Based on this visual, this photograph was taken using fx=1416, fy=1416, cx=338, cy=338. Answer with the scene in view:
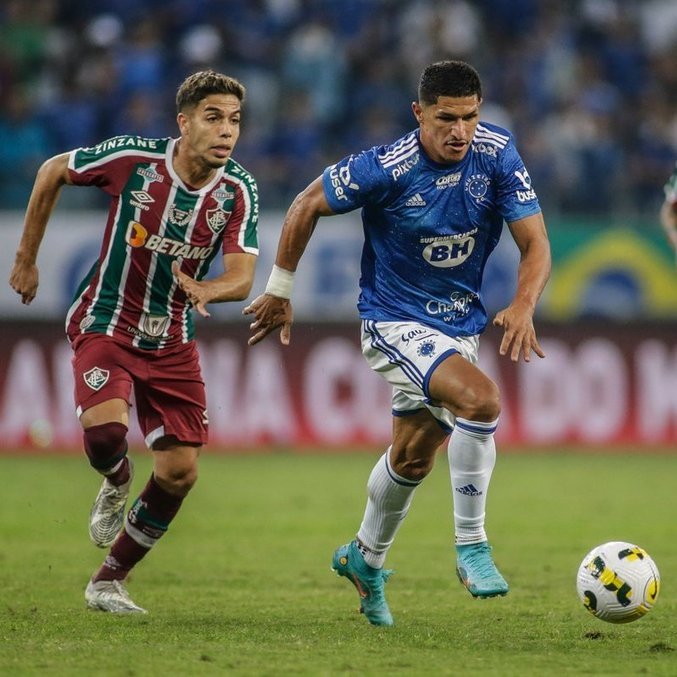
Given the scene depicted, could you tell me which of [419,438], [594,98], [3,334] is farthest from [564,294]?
[419,438]

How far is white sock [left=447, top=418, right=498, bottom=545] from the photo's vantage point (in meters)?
6.32

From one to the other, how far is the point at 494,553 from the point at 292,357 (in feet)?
22.7

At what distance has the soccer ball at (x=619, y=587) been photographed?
6.17 metres

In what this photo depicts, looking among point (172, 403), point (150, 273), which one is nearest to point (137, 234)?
point (150, 273)

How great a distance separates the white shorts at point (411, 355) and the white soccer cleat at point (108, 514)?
139cm

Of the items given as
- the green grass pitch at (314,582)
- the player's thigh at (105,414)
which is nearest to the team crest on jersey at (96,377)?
the player's thigh at (105,414)

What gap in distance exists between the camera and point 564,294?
658 inches

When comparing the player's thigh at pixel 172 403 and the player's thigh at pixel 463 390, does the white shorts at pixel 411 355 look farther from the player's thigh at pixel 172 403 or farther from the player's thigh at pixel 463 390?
the player's thigh at pixel 172 403

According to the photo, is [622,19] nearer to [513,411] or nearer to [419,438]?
[513,411]

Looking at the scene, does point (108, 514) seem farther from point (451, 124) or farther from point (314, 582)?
point (451, 124)

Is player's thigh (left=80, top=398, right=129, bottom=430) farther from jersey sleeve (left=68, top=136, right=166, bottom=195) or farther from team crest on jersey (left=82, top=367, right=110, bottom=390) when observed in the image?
jersey sleeve (left=68, top=136, right=166, bottom=195)

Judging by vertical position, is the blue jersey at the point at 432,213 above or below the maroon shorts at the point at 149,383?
above

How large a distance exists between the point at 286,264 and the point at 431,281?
0.70 meters

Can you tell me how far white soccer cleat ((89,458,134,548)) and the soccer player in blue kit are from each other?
1.12 metres
